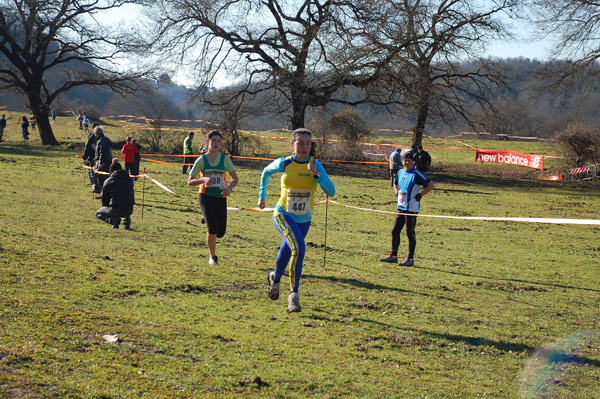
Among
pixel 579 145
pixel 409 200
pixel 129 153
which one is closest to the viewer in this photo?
pixel 409 200

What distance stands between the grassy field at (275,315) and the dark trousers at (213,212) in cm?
63

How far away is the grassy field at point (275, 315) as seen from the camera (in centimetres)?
470

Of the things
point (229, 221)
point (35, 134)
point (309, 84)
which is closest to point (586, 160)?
point (309, 84)

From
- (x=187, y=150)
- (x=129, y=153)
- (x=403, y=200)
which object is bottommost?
(x=403, y=200)

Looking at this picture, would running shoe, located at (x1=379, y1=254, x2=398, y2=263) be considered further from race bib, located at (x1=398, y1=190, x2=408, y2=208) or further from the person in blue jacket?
the person in blue jacket

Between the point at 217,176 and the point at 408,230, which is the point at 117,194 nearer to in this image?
the point at 217,176

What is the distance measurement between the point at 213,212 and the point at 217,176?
22.2 inches

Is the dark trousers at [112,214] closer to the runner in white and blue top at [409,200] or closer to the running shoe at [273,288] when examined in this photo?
the runner in white and blue top at [409,200]

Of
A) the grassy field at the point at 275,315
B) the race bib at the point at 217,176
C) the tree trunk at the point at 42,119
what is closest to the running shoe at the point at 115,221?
the grassy field at the point at 275,315

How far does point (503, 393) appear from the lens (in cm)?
490

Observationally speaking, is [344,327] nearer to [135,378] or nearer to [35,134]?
[135,378]

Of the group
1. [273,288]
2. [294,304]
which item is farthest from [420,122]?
[294,304]

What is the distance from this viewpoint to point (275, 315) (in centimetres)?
673

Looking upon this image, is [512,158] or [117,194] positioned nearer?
[117,194]
